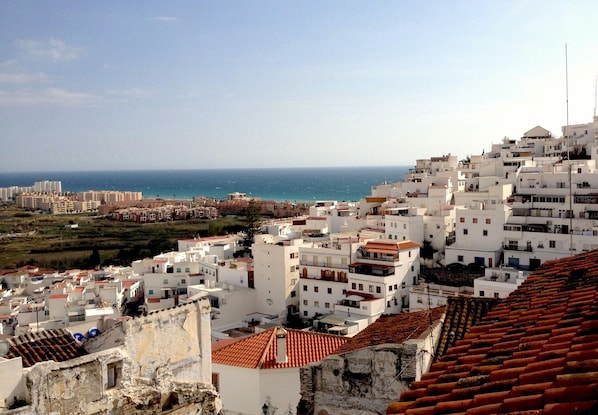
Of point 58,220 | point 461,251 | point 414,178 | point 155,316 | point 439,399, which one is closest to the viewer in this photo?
point 439,399

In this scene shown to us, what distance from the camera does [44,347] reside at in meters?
10.1

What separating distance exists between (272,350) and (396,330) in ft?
26.3

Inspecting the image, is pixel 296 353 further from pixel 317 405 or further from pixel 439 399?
pixel 439 399

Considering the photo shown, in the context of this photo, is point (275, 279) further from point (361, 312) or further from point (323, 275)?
point (361, 312)

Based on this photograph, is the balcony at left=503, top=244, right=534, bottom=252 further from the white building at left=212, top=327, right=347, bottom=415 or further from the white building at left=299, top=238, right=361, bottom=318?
the white building at left=212, top=327, right=347, bottom=415

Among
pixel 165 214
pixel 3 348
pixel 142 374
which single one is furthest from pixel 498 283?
pixel 165 214

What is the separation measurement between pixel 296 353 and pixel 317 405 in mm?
8253

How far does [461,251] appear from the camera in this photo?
128 feet

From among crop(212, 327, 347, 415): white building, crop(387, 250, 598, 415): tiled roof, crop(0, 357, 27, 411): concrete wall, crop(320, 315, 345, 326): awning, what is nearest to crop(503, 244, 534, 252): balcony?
crop(320, 315, 345, 326): awning

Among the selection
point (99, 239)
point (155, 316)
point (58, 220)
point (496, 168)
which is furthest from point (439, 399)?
point (58, 220)

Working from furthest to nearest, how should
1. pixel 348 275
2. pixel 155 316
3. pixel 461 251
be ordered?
1. pixel 461 251
2. pixel 348 275
3. pixel 155 316

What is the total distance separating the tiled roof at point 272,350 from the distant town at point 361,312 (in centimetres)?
7

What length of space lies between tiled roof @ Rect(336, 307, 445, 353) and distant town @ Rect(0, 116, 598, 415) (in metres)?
0.08

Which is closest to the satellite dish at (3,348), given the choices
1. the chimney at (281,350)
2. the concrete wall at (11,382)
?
the concrete wall at (11,382)
